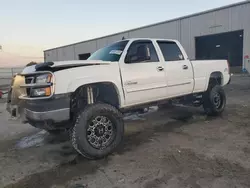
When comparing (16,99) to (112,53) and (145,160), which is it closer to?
(112,53)

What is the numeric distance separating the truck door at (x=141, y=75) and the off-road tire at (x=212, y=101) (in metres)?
1.90

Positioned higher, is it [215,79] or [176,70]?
[176,70]

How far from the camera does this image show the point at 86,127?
3.33 m

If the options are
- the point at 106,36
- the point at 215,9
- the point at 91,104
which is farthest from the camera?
the point at 106,36

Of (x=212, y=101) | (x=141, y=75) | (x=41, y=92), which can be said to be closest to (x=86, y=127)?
(x=41, y=92)

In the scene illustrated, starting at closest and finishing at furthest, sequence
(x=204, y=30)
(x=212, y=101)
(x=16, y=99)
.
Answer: (x=16, y=99), (x=212, y=101), (x=204, y=30)

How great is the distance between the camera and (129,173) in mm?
2932

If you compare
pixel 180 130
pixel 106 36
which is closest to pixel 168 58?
pixel 180 130

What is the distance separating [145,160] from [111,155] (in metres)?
0.62

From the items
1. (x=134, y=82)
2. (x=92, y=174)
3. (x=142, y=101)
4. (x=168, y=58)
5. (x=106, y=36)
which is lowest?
(x=92, y=174)

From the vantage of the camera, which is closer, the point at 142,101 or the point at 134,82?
the point at 134,82

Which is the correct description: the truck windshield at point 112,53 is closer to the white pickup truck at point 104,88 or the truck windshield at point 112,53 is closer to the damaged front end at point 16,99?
the white pickup truck at point 104,88

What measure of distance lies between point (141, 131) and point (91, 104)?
6.04 feet

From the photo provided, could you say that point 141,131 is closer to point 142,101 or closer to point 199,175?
point 142,101
